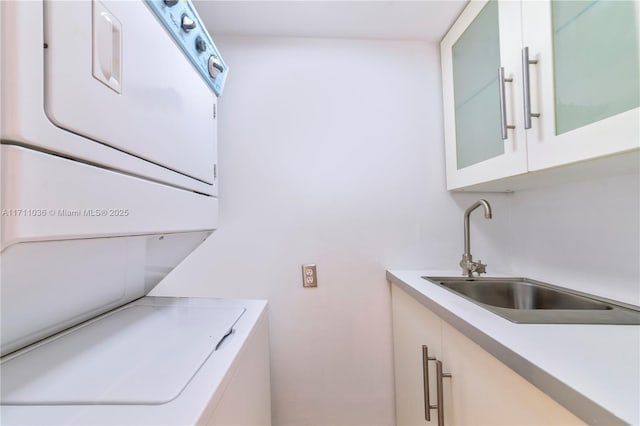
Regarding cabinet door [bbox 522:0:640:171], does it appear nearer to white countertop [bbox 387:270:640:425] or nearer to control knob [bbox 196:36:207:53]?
white countertop [bbox 387:270:640:425]

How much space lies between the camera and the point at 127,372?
24.7 inches

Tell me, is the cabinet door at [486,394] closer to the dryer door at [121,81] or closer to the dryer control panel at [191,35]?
the dryer door at [121,81]

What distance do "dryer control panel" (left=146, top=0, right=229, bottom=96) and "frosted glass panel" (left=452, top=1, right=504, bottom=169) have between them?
1.20 metres

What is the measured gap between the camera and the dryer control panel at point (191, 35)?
778 mm

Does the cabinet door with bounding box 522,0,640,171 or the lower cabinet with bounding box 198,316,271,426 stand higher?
the cabinet door with bounding box 522,0,640,171

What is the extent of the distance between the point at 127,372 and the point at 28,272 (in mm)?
290

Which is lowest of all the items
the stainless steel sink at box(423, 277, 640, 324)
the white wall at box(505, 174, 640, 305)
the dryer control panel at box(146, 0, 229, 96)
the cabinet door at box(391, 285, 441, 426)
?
the cabinet door at box(391, 285, 441, 426)

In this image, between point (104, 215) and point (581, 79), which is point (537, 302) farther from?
point (104, 215)

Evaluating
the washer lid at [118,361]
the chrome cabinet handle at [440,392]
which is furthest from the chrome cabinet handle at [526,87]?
the washer lid at [118,361]

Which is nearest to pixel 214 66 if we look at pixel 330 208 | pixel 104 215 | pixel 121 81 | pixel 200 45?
pixel 200 45

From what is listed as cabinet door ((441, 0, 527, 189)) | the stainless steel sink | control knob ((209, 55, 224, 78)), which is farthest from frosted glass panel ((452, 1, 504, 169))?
control knob ((209, 55, 224, 78))

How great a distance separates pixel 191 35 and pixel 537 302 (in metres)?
1.88

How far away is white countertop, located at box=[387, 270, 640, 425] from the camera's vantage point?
48 cm

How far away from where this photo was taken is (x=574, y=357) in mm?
616
